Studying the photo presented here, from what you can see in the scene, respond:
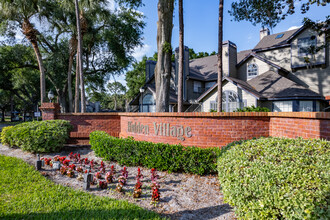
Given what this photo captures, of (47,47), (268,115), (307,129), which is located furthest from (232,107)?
(47,47)

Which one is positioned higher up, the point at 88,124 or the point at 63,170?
the point at 88,124

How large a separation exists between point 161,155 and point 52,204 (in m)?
2.99

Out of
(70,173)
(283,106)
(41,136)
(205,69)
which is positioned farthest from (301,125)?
(205,69)

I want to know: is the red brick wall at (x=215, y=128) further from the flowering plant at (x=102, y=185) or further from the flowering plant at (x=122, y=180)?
the flowering plant at (x=102, y=185)

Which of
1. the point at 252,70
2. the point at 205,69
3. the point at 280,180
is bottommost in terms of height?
the point at 280,180

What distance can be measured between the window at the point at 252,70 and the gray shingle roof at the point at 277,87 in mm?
737

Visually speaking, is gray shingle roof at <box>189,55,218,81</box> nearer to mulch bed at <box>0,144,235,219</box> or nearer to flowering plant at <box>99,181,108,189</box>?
mulch bed at <box>0,144,235,219</box>

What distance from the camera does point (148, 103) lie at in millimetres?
22141

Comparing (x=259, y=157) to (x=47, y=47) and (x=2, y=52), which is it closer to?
(x=47, y=47)

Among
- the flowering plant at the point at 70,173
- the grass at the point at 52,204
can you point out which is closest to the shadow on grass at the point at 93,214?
the grass at the point at 52,204

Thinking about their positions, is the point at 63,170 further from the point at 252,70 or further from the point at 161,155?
the point at 252,70

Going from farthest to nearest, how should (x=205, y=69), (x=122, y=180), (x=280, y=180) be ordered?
1. (x=205, y=69)
2. (x=122, y=180)
3. (x=280, y=180)

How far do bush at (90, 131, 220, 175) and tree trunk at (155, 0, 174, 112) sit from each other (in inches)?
153

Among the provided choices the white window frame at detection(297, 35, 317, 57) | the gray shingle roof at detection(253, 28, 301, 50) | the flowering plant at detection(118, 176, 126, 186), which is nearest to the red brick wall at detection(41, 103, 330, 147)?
the flowering plant at detection(118, 176, 126, 186)
